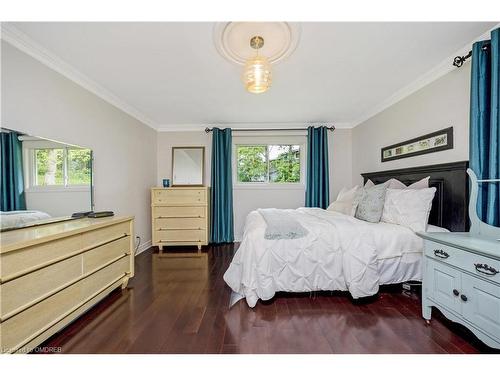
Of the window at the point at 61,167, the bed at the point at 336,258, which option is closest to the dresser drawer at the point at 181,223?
the window at the point at 61,167

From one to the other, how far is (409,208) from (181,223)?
3234mm

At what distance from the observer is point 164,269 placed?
278 cm

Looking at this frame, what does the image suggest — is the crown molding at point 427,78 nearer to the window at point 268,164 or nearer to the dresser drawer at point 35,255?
the window at point 268,164

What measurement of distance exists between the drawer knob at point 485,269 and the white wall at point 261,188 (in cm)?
299

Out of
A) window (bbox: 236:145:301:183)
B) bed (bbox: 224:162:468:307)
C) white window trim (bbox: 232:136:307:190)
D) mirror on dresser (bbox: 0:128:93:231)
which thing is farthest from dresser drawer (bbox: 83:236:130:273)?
window (bbox: 236:145:301:183)

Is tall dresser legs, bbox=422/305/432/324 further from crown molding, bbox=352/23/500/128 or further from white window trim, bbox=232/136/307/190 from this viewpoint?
white window trim, bbox=232/136/307/190

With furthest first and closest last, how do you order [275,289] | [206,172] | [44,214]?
[206,172] → [275,289] → [44,214]

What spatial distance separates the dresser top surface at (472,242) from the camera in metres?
1.18

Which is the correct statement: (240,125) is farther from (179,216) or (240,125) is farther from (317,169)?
(179,216)
